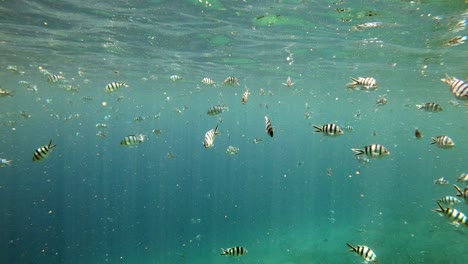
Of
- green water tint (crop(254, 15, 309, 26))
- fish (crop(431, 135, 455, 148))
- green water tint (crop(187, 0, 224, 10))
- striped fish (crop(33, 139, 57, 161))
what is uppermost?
green water tint (crop(187, 0, 224, 10))

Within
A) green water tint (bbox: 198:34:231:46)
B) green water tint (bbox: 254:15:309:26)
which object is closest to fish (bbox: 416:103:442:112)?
green water tint (bbox: 254:15:309:26)

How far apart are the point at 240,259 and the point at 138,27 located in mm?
17112

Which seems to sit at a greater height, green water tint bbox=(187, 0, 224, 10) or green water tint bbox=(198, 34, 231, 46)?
green water tint bbox=(187, 0, 224, 10)

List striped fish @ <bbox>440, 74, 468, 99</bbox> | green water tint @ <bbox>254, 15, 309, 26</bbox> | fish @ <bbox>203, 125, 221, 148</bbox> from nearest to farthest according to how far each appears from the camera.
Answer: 1. striped fish @ <bbox>440, 74, 468, 99</bbox>
2. fish @ <bbox>203, 125, 221, 148</bbox>
3. green water tint @ <bbox>254, 15, 309, 26</bbox>

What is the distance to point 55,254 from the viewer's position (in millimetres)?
22453

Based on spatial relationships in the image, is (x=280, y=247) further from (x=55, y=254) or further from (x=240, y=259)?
(x=55, y=254)

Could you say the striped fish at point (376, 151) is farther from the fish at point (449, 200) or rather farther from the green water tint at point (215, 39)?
the green water tint at point (215, 39)

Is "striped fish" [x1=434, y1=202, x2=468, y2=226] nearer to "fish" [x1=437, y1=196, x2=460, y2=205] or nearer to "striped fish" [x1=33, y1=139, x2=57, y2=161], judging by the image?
"fish" [x1=437, y1=196, x2=460, y2=205]

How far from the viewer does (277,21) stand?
18.0 m

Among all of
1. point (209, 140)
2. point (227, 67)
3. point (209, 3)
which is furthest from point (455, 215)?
point (227, 67)

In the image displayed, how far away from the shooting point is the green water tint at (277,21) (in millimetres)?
17281

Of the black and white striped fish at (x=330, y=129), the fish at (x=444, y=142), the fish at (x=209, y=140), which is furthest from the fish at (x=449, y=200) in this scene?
the fish at (x=209, y=140)

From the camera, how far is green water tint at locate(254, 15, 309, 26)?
56.7ft

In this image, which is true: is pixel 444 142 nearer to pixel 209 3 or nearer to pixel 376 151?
pixel 376 151
